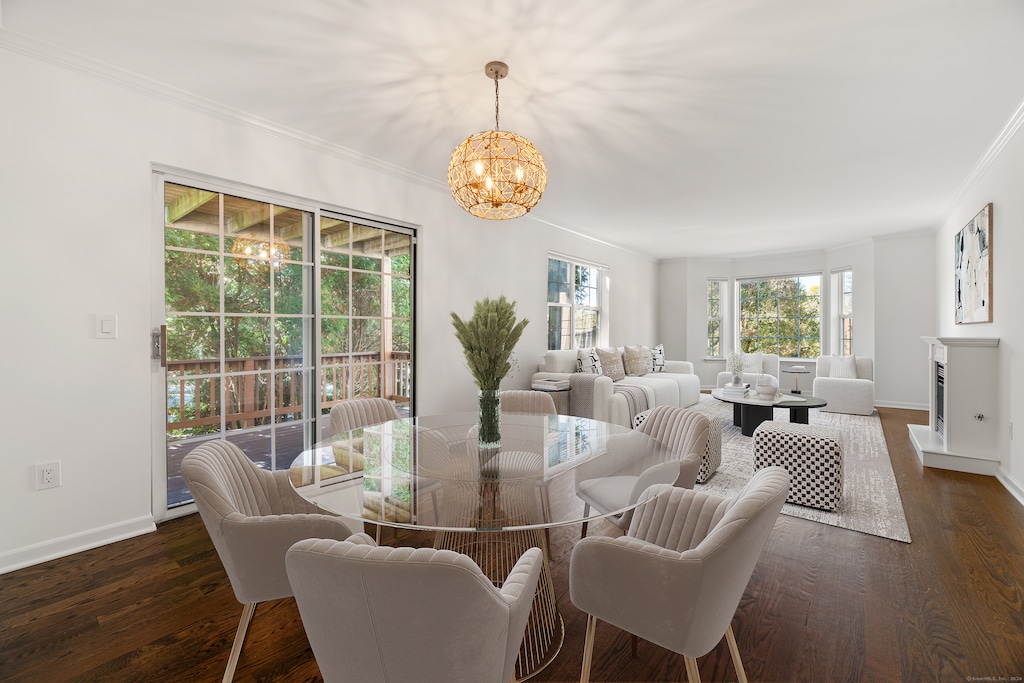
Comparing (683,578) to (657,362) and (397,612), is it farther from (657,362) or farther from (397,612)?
(657,362)

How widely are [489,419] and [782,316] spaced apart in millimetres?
8081

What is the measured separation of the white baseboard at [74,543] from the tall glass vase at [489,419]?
2161mm

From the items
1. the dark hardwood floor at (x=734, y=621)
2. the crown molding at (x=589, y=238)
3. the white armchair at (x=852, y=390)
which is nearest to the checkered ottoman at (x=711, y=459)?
the dark hardwood floor at (x=734, y=621)

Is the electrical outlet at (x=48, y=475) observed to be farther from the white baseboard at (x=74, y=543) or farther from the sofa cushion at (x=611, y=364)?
the sofa cushion at (x=611, y=364)

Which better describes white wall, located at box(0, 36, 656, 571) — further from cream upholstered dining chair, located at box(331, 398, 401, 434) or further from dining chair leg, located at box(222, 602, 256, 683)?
dining chair leg, located at box(222, 602, 256, 683)

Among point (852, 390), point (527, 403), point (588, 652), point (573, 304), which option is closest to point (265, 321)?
point (527, 403)

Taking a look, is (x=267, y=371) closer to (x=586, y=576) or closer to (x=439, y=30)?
(x=439, y=30)

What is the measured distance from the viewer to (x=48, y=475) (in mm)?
2377

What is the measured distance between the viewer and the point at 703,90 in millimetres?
2711

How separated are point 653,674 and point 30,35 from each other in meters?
3.89

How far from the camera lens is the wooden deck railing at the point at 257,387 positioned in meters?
2.92

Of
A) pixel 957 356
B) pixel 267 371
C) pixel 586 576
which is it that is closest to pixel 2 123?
pixel 267 371

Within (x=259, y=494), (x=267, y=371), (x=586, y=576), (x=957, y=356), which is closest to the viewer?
(x=586, y=576)

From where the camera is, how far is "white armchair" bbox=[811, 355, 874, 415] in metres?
6.10
